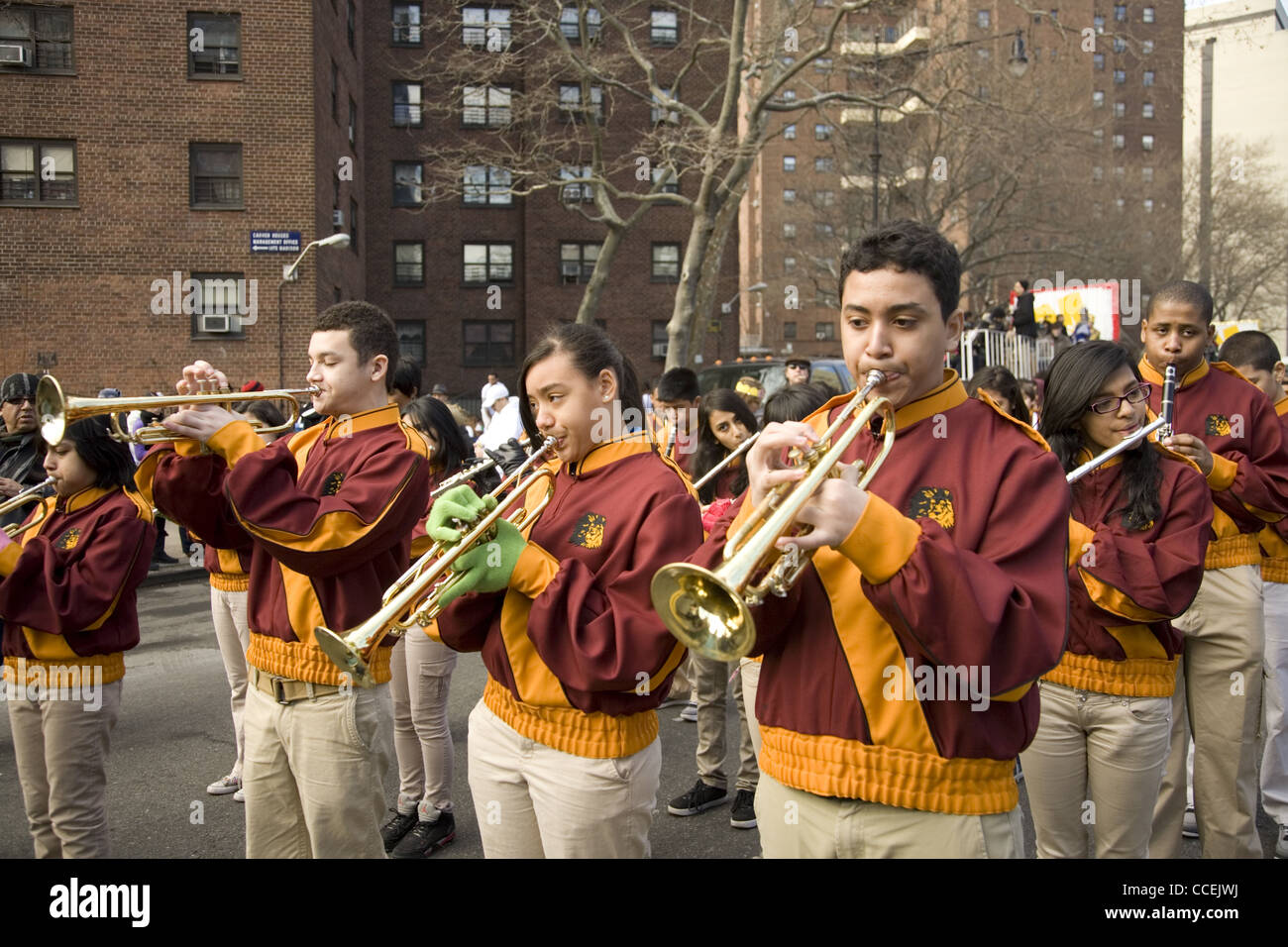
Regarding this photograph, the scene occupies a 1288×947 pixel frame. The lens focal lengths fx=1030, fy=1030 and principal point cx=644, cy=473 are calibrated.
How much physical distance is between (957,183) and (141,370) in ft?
76.6

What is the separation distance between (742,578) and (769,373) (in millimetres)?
13699

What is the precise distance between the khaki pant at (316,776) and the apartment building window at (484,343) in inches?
1334

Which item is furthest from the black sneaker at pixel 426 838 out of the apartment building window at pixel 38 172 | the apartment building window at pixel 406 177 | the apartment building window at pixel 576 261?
the apartment building window at pixel 406 177

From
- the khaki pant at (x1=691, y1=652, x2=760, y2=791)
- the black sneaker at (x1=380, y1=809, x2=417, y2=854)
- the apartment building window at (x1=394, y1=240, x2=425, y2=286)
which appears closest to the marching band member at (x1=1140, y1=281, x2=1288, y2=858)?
the khaki pant at (x1=691, y1=652, x2=760, y2=791)

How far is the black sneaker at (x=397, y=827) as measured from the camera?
4859mm

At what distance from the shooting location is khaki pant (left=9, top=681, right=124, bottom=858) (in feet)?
12.8

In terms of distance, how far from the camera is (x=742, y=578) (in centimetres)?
188

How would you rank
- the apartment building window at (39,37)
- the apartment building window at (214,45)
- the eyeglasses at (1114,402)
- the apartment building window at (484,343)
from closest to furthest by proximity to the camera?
the eyeglasses at (1114,402), the apartment building window at (39,37), the apartment building window at (214,45), the apartment building window at (484,343)

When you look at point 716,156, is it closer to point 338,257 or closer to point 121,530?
point 338,257

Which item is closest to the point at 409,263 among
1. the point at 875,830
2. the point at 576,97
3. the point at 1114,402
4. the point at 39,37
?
the point at 576,97

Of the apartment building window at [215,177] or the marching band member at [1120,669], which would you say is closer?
the marching band member at [1120,669]

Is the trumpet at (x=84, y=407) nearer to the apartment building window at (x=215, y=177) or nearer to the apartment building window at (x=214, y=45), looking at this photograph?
the apartment building window at (x=215, y=177)

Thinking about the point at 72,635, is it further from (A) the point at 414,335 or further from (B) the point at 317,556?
(A) the point at 414,335

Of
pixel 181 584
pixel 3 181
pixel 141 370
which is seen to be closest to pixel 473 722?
pixel 181 584
